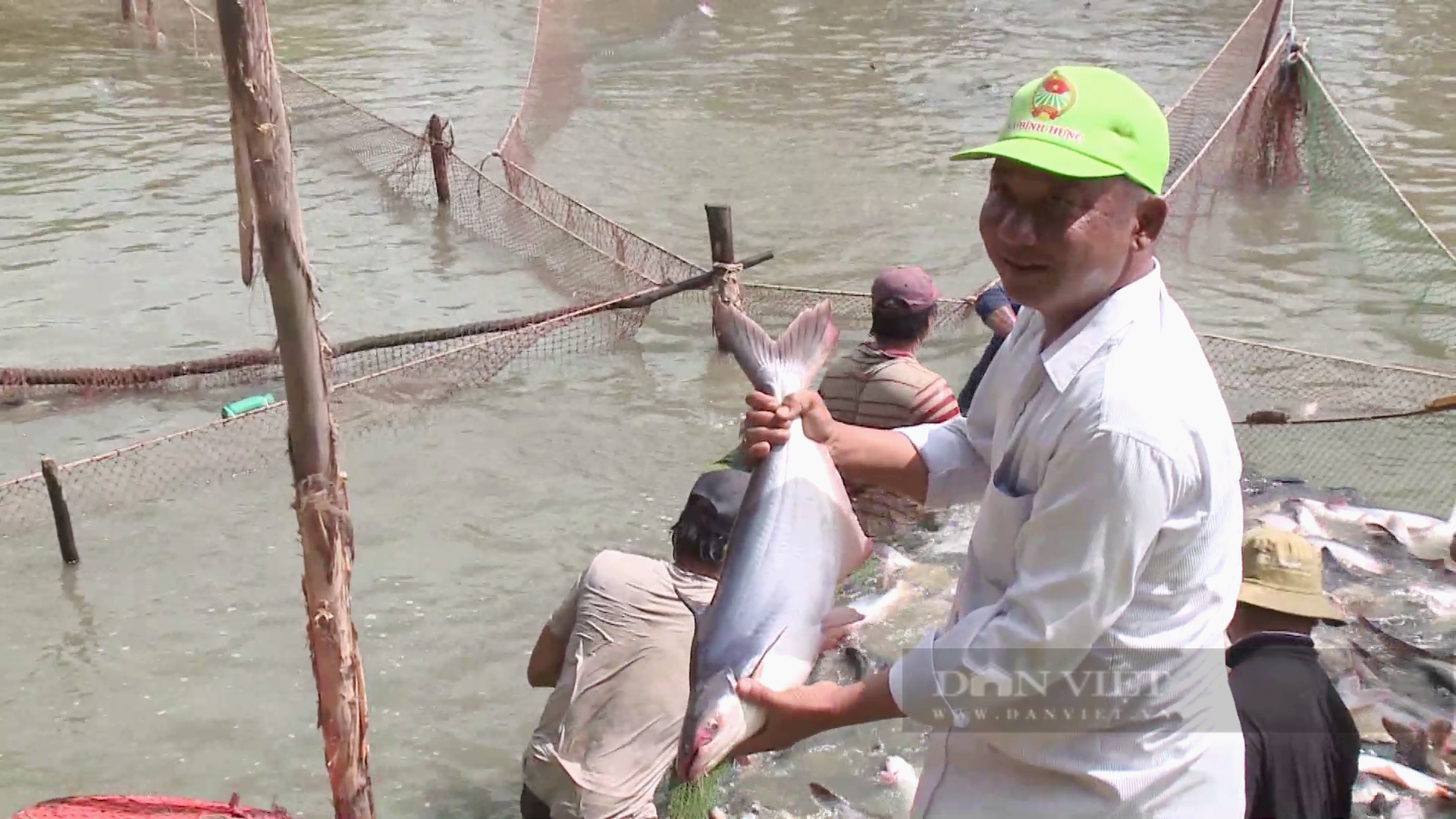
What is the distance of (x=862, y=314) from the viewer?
31.9 ft

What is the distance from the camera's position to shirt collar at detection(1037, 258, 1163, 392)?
2105 mm

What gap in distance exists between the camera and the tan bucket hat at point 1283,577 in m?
3.70

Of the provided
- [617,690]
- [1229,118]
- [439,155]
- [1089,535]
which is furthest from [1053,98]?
[439,155]

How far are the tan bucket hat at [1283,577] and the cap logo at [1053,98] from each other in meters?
2.16

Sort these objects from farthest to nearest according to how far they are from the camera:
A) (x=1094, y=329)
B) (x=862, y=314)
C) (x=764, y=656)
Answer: (x=862, y=314) → (x=764, y=656) → (x=1094, y=329)

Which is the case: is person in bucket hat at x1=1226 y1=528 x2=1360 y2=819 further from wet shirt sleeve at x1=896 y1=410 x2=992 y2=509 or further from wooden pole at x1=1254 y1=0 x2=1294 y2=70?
wooden pole at x1=1254 y1=0 x2=1294 y2=70

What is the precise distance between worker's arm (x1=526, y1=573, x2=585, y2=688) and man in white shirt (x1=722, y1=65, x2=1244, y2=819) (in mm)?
2012

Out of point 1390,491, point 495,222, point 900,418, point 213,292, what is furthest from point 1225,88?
point 213,292

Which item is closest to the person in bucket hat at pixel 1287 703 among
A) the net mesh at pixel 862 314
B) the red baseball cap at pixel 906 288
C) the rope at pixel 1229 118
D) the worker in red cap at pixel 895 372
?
the worker in red cap at pixel 895 372

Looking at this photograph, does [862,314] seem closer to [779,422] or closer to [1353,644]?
[1353,644]

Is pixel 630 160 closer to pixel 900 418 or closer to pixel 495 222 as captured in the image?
pixel 495 222

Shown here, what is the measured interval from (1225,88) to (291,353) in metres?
10.9

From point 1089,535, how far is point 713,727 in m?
0.87

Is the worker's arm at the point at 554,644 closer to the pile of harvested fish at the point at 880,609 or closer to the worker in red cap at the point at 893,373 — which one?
the pile of harvested fish at the point at 880,609
